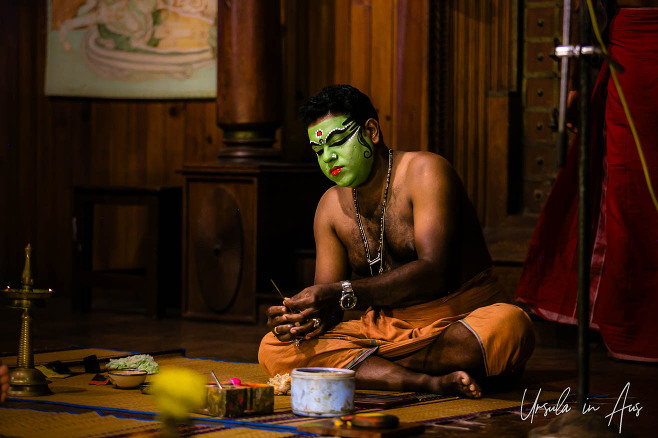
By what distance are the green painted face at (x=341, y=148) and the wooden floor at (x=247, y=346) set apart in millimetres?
1026

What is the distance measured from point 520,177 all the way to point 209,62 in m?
2.23

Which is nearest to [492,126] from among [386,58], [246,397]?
[386,58]

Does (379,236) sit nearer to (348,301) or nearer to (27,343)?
(348,301)

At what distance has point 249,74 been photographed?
5965mm

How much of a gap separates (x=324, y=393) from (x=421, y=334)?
716mm

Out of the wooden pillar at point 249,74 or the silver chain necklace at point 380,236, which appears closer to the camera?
the silver chain necklace at point 380,236

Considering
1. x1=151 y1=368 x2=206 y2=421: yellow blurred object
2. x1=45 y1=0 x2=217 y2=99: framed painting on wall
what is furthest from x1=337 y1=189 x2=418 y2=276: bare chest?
x1=45 y1=0 x2=217 y2=99: framed painting on wall

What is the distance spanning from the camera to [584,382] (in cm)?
255

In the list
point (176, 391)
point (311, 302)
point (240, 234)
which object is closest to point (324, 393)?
point (311, 302)

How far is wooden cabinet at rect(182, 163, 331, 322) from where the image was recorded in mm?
5848

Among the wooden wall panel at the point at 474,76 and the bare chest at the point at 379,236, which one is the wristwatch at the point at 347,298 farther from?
the wooden wall panel at the point at 474,76

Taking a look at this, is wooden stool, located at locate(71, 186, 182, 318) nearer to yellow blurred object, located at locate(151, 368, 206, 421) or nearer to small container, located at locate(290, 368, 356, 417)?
small container, located at locate(290, 368, 356, 417)

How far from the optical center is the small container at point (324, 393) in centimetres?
295

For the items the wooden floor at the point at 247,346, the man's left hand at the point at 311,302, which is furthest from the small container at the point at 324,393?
the man's left hand at the point at 311,302
